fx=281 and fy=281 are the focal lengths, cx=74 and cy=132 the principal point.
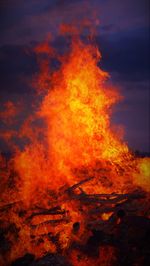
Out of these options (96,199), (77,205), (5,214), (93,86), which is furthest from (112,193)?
(93,86)

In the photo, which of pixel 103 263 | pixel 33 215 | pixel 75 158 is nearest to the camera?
pixel 103 263

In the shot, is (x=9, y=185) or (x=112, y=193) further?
(x=9, y=185)

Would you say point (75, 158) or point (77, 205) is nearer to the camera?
point (77, 205)

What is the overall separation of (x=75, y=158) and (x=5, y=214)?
5026 millimetres

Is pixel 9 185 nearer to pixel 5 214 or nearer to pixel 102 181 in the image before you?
pixel 5 214

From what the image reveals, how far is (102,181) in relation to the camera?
1460cm

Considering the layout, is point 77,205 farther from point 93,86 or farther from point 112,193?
point 93,86

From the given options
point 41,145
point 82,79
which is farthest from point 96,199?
point 82,79

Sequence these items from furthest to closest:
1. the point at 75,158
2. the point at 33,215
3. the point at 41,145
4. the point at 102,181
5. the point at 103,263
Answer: the point at 41,145, the point at 75,158, the point at 102,181, the point at 33,215, the point at 103,263

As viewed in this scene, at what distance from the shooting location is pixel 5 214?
13148 millimetres

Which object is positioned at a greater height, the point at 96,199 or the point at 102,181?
the point at 102,181

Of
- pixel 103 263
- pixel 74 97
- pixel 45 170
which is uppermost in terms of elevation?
pixel 74 97

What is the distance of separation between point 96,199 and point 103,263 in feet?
11.4

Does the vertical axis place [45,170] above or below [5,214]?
above
